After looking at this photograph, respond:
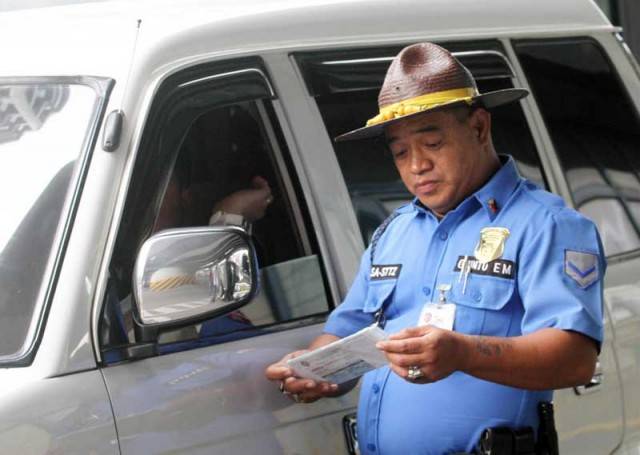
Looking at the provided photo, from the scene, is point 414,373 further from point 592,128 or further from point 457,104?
point 592,128

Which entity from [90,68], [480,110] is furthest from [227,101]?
[480,110]

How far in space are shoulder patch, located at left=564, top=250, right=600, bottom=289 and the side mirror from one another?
0.70 metres

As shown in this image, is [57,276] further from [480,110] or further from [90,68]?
[480,110]

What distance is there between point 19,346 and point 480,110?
1.23 meters

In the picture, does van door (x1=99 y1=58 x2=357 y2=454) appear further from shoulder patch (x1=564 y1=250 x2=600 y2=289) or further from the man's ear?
shoulder patch (x1=564 y1=250 x2=600 y2=289)

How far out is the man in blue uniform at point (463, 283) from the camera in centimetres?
322

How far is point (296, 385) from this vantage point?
11.7 ft

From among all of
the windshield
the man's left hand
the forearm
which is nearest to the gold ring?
the man's left hand

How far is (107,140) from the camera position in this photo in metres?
3.46

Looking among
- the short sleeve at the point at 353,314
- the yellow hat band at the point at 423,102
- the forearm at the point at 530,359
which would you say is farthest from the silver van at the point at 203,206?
the forearm at the point at 530,359

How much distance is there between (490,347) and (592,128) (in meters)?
1.90

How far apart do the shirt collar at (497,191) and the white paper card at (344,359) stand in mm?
456

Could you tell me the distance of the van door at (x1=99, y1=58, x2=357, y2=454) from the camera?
339 cm

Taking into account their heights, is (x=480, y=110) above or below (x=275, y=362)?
above
